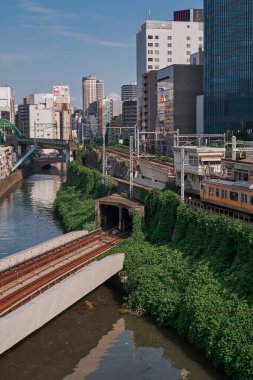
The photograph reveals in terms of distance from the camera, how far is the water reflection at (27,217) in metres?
41.2

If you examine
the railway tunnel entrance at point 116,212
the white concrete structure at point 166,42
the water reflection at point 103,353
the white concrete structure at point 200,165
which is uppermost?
the white concrete structure at point 166,42

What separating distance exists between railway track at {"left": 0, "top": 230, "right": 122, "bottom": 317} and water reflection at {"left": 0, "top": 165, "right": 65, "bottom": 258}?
21.5ft

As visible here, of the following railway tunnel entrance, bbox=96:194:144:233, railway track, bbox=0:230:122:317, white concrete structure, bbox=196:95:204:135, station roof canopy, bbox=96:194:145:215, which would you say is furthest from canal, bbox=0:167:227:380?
white concrete structure, bbox=196:95:204:135

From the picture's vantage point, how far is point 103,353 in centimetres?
2156

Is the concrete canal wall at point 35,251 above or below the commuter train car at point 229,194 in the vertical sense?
below

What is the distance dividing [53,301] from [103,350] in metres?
2.82

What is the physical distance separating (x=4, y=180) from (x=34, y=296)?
56.9 meters

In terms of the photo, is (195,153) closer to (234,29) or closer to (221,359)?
(221,359)

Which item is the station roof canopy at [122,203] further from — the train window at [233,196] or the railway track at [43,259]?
the train window at [233,196]

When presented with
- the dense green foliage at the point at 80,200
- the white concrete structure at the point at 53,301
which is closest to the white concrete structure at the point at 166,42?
the dense green foliage at the point at 80,200

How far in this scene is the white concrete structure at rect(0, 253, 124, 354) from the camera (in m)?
20.0

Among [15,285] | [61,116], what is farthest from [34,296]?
[61,116]

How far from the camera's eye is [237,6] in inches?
2539

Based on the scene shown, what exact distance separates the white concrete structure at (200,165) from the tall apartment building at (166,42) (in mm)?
72688
